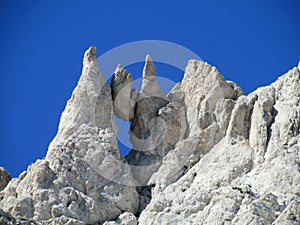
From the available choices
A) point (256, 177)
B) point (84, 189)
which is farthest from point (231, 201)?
point (84, 189)

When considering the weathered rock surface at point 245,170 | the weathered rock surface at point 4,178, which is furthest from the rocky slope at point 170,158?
the weathered rock surface at point 4,178

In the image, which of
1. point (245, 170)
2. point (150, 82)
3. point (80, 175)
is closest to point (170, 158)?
point (80, 175)

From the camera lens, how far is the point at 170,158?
107125mm

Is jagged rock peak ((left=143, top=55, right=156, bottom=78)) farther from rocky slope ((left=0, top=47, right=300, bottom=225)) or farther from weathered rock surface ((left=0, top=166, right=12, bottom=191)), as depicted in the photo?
weathered rock surface ((left=0, top=166, right=12, bottom=191))

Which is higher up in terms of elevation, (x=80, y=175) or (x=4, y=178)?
(x=4, y=178)

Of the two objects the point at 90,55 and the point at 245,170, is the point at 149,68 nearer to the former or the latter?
the point at 90,55

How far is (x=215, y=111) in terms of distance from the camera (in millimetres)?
109562

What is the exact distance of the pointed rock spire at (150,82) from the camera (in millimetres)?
113688

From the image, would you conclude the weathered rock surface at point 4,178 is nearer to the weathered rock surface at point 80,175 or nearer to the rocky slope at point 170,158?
the rocky slope at point 170,158

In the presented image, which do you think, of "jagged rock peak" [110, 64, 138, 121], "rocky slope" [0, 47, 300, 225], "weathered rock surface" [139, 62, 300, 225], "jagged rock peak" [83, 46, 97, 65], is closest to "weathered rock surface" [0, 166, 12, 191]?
"rocky slope" [0, 47, 300, 225]

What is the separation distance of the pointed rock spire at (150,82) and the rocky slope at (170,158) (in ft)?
0.36

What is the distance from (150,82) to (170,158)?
33.2 feet

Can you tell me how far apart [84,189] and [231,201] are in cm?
1387

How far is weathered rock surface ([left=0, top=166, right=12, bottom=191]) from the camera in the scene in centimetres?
10743
